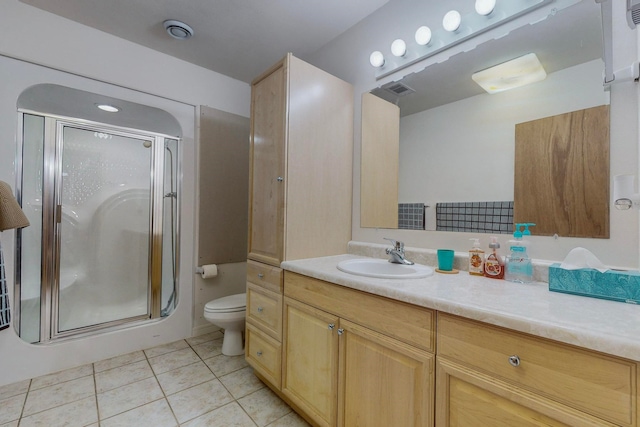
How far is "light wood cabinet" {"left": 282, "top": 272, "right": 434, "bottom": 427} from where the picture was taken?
3.19 feet

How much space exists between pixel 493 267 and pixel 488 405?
60cm

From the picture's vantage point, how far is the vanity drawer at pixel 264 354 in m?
1.60

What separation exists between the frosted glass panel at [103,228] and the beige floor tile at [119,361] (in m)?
0.30

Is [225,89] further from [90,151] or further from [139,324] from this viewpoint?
[139,324]

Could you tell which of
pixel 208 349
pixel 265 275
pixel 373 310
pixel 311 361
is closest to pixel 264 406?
pixel 311 361

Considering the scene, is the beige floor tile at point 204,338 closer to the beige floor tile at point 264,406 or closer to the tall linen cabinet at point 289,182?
the tall linen cabinet at point 289,182

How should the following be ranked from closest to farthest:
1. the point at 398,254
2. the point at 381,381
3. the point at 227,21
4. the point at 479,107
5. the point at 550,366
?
the point at 550,366, the point at 381,381, the point at 479,107, the point at 398,254, the point at 227,21

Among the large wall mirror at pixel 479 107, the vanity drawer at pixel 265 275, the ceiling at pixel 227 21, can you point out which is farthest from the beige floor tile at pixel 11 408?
the ceiling at pixel 227 21

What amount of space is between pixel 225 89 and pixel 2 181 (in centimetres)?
179

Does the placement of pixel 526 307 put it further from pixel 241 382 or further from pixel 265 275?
pixel 241 382

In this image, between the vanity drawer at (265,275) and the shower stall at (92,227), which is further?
the shower stall at (92,227)

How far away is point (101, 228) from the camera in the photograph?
87.1 inches

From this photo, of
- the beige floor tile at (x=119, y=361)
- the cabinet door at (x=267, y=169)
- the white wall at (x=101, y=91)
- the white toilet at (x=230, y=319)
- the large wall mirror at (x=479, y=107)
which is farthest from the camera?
the white toilet at (x=230, y=319)

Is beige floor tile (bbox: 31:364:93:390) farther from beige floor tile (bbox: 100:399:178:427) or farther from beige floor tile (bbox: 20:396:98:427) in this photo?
beige floor tile (bbox: 100:399:178:427)
